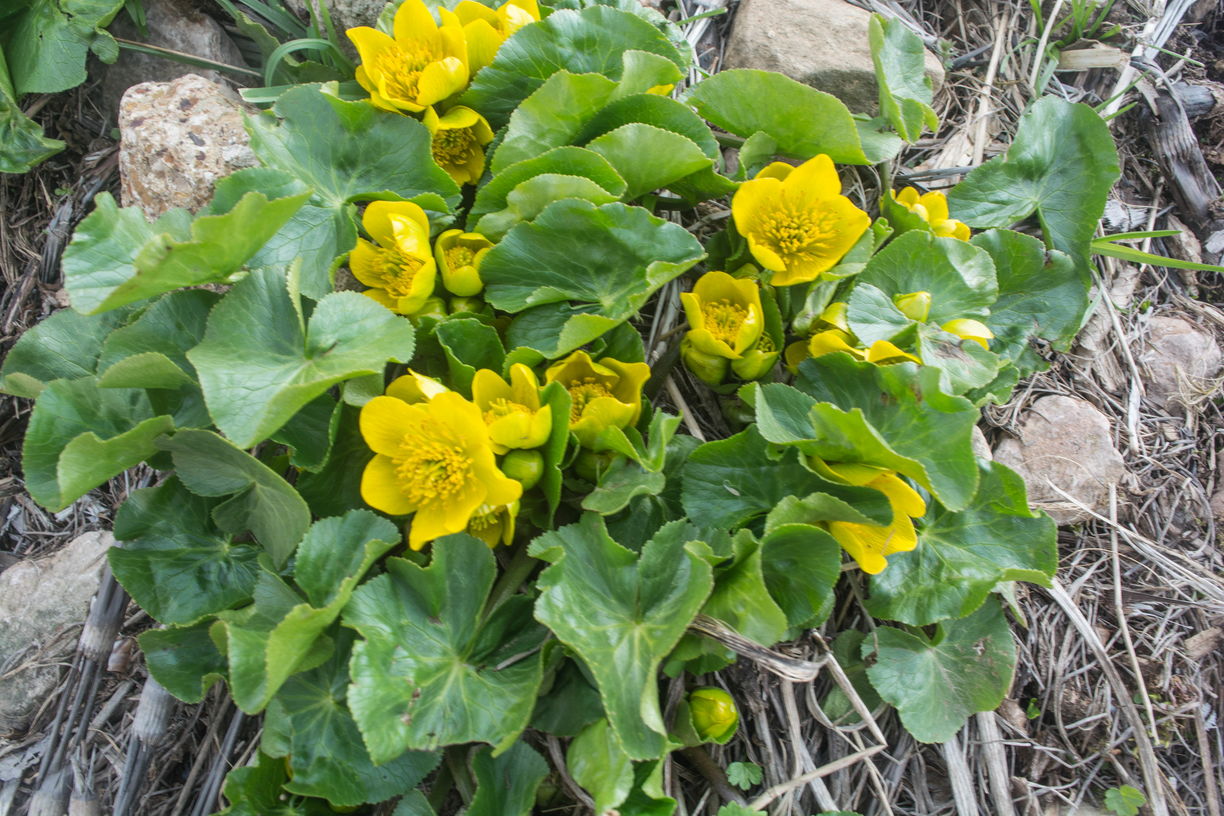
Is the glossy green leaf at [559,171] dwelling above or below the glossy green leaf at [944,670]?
above

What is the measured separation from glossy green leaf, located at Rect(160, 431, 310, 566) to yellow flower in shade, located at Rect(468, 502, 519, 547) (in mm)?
289

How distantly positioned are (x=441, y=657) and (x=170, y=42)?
1.88 meters

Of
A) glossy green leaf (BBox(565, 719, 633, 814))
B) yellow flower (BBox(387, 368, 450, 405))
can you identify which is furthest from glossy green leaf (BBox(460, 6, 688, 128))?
glossy green leaf (BBox(565, 719, 633, 814))

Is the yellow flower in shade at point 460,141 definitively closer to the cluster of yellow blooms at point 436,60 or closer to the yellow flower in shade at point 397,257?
the cluster of yellow blooms at point 436,60

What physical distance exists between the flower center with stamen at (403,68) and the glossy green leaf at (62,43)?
3.08 feet

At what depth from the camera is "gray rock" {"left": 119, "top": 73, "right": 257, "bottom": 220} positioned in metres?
1.83

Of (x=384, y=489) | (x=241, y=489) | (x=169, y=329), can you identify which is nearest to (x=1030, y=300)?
(x=384, y=489)

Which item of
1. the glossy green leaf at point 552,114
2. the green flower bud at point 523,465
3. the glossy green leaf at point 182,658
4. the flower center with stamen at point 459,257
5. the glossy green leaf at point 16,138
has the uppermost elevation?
the glossy green leaf at point 552,114

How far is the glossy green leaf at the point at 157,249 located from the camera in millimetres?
1284

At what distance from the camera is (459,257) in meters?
1.63

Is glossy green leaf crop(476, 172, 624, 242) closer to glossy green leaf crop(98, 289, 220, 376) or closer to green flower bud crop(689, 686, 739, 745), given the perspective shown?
glossy green leaf crop(98, 289, 220, 376)

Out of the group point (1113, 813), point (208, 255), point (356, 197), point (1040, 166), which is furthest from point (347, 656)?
point (1040, 166)

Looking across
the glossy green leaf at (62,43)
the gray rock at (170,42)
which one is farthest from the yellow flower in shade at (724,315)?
the glossy green leaf at (62,43)

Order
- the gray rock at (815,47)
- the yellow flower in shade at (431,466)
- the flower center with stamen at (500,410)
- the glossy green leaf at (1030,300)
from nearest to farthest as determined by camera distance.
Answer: the yellow flower in shade at (431,466), the flower center with stamen at (500,410), the glossy green leaf at (1030,300), the gray rock at (815,47)
